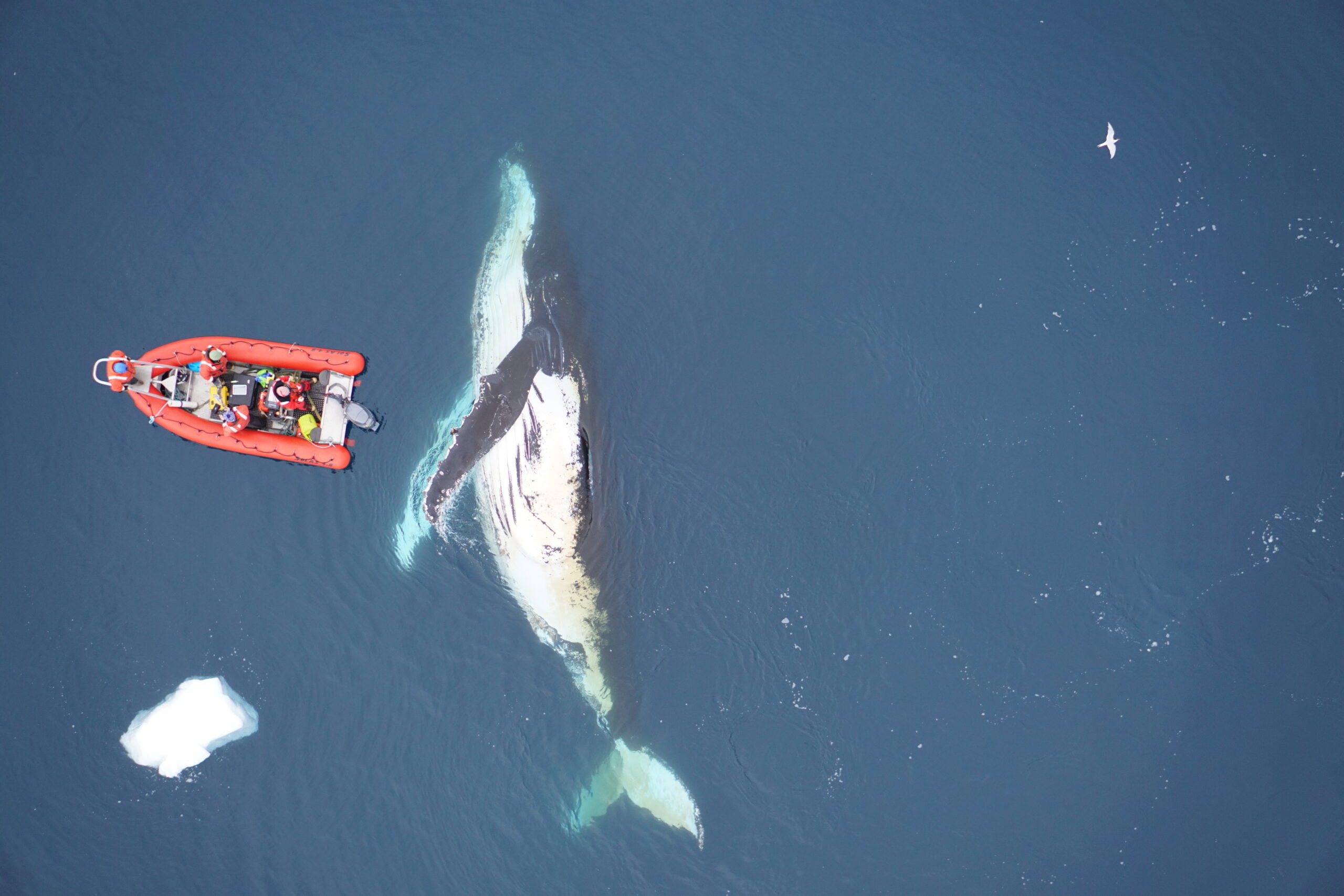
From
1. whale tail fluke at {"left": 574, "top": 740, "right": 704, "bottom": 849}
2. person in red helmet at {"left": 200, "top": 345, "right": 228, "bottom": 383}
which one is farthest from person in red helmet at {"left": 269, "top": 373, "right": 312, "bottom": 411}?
whale tail fluke at {"left": 574, "top": 740, "right": 704, "bottom": 849}

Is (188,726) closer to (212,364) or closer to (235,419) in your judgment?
(235,419)

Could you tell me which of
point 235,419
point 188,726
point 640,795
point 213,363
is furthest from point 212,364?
point 640,795

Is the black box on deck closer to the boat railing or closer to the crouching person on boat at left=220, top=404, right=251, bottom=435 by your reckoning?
the crouching person on boat at left=220, top=404, right=251, bottom=435

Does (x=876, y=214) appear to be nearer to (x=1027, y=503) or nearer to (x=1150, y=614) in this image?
(x=1027, y=503)

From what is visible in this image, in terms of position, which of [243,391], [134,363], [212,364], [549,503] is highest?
[212,364]

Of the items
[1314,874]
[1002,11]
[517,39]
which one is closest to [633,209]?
[517,39]

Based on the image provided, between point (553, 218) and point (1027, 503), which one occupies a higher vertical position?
point (553, 218)
